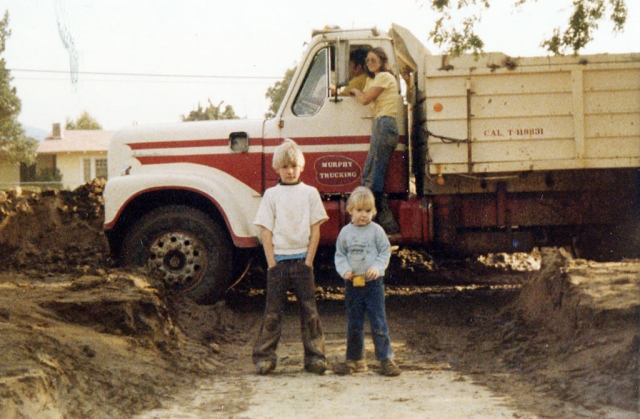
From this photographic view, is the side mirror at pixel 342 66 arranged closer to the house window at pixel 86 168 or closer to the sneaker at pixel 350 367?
the sneaker at pixel 350 367

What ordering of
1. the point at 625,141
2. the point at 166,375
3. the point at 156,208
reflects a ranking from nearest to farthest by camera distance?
the point at 166,375 < the point at 625,141 < the point at 156,208

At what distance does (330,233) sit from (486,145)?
186cm

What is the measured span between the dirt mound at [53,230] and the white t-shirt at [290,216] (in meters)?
7.77

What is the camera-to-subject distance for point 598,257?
9727mm

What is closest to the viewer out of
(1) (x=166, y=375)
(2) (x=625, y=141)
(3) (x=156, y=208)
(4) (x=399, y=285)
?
(1) (x=166, y=375)

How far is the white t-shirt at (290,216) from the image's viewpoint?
655 centimetres

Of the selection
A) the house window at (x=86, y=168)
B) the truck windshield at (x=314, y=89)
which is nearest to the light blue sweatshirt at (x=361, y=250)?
the truck windshield at (x=314, y=89)

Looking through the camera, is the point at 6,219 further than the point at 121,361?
Yes

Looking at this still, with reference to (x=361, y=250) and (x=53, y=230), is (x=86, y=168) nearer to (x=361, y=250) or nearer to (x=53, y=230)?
(x=53, y=230)

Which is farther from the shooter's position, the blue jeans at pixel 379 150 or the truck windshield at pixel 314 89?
the truck windshield at pixel 314 89

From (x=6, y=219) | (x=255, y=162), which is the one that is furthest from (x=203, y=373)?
(x=6, y=219)

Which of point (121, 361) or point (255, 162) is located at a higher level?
point (255, 162)

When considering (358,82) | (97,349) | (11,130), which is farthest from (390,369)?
(11,130)

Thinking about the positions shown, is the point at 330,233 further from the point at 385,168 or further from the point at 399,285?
the point at 399,285
